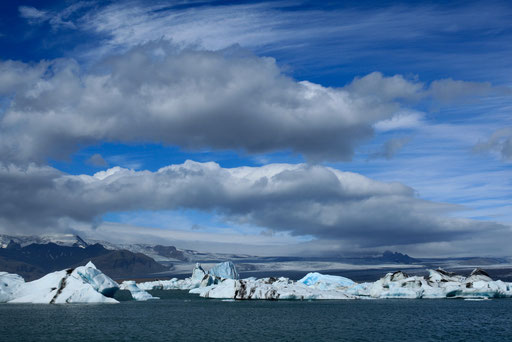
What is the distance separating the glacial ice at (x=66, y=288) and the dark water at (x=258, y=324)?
2.65m

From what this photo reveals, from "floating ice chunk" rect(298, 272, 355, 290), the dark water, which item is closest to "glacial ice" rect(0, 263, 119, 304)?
the dark water

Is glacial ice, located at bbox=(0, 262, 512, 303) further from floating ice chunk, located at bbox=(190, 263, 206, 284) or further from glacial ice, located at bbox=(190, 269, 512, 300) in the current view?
floating ice chunk, located at bbox=(190, 263, 206, 284)

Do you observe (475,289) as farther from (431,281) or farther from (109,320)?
(109,320)

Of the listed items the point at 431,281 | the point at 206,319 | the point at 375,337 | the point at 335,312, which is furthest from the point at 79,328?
the point at 431,281

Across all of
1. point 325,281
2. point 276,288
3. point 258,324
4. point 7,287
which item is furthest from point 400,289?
point 7,287

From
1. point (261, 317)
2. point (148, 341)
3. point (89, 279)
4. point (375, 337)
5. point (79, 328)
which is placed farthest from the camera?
point (89, 279)

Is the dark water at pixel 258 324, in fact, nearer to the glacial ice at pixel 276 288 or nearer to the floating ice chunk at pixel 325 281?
the glacial ice at pixel 276 288

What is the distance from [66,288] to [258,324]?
36.6 meters

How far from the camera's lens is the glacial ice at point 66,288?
8100 cm

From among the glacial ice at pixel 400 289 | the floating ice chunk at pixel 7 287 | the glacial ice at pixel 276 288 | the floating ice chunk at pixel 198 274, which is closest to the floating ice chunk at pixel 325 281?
the glacial ice at pixel 276 288

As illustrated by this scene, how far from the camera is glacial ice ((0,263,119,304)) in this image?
8100cm

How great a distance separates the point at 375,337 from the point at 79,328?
3042cm

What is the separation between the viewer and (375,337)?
163ft

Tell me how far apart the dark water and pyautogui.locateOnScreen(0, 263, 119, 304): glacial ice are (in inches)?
104
